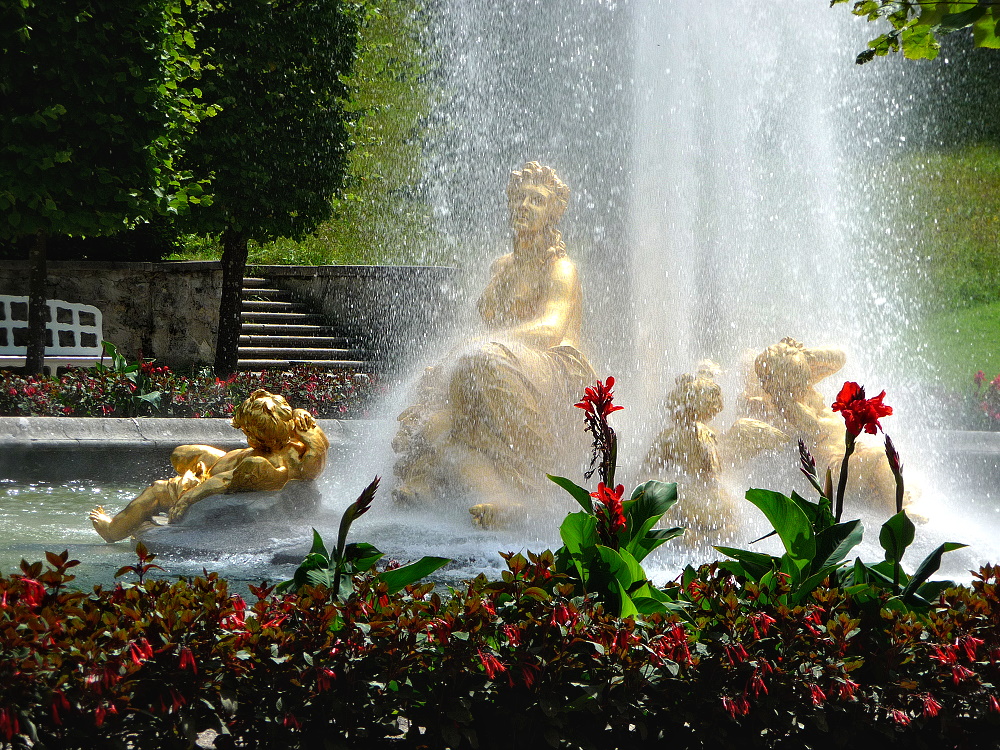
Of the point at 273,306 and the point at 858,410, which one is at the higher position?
the point at 858,410

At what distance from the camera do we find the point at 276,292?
15.1 meters

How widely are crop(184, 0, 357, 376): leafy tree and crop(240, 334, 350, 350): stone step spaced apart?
4.42 ft

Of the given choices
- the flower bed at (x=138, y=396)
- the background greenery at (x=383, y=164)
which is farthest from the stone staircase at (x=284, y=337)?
the flower bed at (x=138, y=396)

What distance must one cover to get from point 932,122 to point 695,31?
57.6ft

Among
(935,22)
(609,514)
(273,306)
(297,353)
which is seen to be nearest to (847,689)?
(609,514)

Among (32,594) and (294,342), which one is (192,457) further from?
(294,342)

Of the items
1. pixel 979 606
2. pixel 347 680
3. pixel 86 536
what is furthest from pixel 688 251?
→ pixel 347 680

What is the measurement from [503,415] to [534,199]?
1394 mm

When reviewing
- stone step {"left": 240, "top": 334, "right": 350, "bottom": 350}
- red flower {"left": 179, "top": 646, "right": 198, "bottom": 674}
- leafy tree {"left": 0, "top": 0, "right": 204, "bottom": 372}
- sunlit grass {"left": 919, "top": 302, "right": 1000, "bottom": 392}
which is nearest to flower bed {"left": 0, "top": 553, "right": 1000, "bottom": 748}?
red flower {"left": 179, "top": 646, "right": 198, "bottom": 674}

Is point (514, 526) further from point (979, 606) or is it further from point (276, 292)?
point (276, 292)

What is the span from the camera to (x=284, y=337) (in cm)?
1384

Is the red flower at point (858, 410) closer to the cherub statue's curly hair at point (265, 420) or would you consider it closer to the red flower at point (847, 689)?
the red flower at point (847, 689)

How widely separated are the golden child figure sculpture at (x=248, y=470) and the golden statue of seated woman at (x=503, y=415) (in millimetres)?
723

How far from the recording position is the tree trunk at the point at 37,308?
9.27 metres
